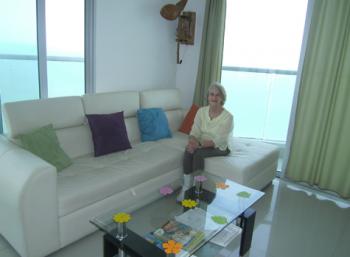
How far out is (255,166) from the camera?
2.79 m

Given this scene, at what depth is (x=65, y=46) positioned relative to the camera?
3031mm

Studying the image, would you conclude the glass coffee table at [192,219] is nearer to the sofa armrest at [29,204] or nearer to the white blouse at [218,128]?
the sofa armrest at [29,204]

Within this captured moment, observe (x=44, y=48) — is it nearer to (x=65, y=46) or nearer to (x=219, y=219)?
(x=65, y=46)

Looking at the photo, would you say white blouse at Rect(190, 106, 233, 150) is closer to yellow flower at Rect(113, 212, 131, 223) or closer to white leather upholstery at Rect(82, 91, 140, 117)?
white leather upholstery at Rect(82, 91, 140, 117)

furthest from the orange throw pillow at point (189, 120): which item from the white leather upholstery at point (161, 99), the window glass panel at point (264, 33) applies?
the window glass panel at point (264, 33)

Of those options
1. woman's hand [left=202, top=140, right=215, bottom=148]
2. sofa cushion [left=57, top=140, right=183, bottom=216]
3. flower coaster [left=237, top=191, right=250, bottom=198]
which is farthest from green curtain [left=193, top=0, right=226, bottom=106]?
flower coaster [left=237, top=191, right=250, bottom=198]

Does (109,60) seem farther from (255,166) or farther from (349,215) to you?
(349,215)

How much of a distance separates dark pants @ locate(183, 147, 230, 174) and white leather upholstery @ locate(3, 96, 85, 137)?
1102 millimetres

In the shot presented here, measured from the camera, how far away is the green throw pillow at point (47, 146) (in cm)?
216

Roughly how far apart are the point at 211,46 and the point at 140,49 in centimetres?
96

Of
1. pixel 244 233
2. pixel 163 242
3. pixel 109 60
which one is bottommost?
pixel 244 233

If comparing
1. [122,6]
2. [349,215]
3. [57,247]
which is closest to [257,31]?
[122,6]

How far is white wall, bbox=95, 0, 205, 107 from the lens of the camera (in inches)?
126

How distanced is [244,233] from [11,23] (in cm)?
274
